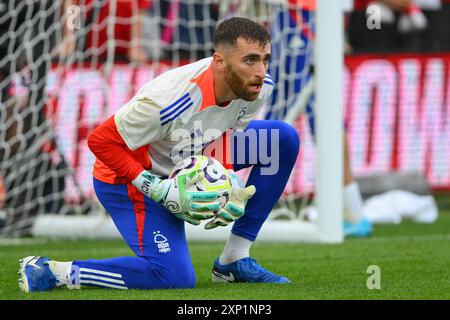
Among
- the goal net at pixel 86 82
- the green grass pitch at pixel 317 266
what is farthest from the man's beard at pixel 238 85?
the goal net at pixel 86 82

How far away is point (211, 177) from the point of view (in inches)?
180

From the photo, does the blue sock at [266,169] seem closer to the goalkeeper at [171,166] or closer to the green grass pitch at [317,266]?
the goalkeeper at [171,166]

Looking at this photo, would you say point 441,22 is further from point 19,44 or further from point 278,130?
point 278,130

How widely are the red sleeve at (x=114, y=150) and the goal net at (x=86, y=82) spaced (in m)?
2.76

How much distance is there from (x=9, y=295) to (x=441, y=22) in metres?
7.85

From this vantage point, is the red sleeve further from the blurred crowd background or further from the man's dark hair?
the blurred crowd background

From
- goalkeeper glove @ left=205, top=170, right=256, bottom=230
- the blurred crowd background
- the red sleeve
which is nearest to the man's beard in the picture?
goalkeeper glove @ left=205, top=170, right=256, bottom=230

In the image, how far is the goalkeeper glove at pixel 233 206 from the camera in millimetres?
4641

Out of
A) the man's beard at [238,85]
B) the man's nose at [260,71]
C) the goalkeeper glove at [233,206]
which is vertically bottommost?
the goalkeeper glove at [233,206]

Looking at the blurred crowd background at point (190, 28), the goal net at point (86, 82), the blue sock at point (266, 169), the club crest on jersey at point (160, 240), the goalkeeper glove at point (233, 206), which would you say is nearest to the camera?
the goalkeeper glove at point (233, 206)

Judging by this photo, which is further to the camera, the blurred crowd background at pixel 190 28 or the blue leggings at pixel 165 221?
the blurred crowd background at pixel 190 28

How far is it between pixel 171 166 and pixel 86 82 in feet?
14.5

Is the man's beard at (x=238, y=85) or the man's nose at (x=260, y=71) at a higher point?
the man's nose at (x=260, y=71)
